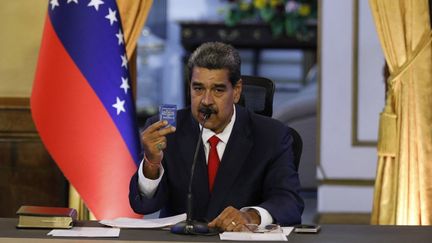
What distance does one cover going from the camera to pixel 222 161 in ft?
11.4

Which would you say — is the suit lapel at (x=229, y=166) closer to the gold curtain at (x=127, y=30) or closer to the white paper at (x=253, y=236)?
the white paper at (x=253, y=236)

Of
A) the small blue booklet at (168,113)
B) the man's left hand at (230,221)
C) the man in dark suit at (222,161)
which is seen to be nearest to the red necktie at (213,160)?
the man in dark suit at (222,161)

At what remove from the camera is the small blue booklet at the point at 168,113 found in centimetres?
303

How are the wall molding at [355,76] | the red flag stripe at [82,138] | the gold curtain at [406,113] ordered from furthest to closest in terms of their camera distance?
the wall molding at [355,76] < the gold curtain at [406,113] < the red flag stripe at [82,138]

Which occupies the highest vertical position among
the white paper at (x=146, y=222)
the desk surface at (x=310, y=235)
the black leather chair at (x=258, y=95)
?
→ the black leather chair at (x=258, y=95)

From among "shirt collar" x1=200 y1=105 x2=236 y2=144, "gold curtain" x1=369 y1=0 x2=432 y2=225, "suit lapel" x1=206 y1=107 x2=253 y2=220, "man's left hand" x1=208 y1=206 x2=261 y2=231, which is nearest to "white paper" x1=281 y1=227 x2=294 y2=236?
"man's left hand" x1=208 y1=206 x2=261 y2=231

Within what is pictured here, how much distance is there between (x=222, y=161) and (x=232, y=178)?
7cm

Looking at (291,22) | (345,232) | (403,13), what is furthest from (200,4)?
(345,232)

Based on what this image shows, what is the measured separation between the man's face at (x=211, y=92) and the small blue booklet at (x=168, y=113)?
23 cm

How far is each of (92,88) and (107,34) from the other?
271 millimetres

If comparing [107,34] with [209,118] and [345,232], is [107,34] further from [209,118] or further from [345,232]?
[345,232]

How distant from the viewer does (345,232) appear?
3154mm

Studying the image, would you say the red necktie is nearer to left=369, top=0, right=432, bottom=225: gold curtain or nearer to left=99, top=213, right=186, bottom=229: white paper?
left=99, top=213, right=186, bottom=229: white paper

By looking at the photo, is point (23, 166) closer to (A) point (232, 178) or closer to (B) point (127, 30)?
(B) point (127, 30)
